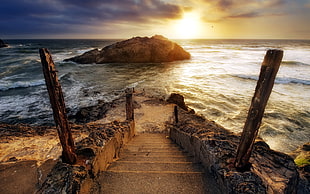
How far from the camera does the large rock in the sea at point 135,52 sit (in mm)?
37562

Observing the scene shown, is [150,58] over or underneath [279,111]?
over

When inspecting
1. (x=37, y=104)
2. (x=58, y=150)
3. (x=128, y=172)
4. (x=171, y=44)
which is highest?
(x=171, y=44)

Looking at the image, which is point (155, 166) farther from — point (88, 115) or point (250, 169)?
point (88, 115)

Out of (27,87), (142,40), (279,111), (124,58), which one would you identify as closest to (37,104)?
(27,87)

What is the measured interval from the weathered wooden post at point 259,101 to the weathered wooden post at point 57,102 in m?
3.24

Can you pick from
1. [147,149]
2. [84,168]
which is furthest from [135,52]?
[84,168]

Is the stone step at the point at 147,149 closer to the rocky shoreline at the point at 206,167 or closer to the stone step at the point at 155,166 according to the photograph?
the rocky shoreline at the point at 206,167

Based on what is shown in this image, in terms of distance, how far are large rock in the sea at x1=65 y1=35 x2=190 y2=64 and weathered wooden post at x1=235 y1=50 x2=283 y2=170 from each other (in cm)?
3738

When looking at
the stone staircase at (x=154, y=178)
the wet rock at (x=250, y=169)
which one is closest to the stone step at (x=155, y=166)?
the stone staircase at (x=154, y=178)

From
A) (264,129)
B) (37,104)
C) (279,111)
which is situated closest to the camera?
(264,129)

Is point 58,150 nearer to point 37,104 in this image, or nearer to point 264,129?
point 37,104

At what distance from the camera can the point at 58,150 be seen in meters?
5.86

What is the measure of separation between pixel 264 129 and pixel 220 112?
3.28m

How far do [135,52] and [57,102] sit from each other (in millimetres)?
36967
